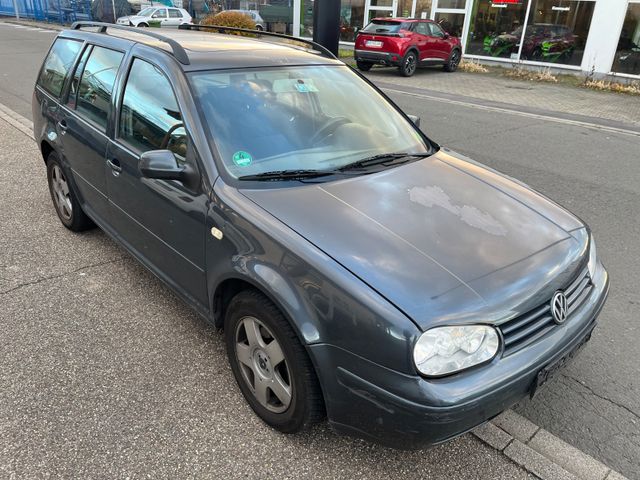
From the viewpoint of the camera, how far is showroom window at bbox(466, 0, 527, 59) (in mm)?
17312

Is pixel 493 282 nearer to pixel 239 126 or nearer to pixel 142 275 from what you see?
pixel 239 126

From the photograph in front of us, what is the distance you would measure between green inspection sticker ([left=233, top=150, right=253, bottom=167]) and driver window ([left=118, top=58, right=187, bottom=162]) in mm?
292

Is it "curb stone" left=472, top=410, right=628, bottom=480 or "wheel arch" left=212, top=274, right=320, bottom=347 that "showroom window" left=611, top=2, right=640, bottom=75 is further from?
"wheel arch" left=212, top=274, right=320, bottom=347

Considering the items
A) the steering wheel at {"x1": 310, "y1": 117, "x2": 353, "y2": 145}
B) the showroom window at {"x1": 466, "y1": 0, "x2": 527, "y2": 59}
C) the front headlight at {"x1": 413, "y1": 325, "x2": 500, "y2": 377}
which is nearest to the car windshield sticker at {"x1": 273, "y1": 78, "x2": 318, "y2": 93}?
the steering wheel at {"x1": 310, "y1": 117, "x2": 353, "y2": 145}

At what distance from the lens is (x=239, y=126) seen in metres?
2.71

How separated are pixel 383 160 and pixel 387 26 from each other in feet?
45.8

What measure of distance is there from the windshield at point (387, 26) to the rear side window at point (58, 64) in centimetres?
1253

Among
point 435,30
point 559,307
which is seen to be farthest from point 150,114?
point 435,30

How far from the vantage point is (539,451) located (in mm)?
2350

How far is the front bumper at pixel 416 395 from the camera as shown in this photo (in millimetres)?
1858

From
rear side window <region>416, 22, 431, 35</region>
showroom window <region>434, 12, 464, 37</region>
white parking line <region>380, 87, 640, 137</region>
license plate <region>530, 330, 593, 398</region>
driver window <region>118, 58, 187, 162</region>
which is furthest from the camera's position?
showroom window <region>434, 12, 464, 37</region>

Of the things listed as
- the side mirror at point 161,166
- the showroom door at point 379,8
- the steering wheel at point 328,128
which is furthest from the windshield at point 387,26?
the side mirror at point 161,166

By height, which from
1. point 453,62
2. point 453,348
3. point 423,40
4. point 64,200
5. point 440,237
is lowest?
point 453,62

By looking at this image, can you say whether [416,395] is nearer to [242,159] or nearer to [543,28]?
[242,159]
